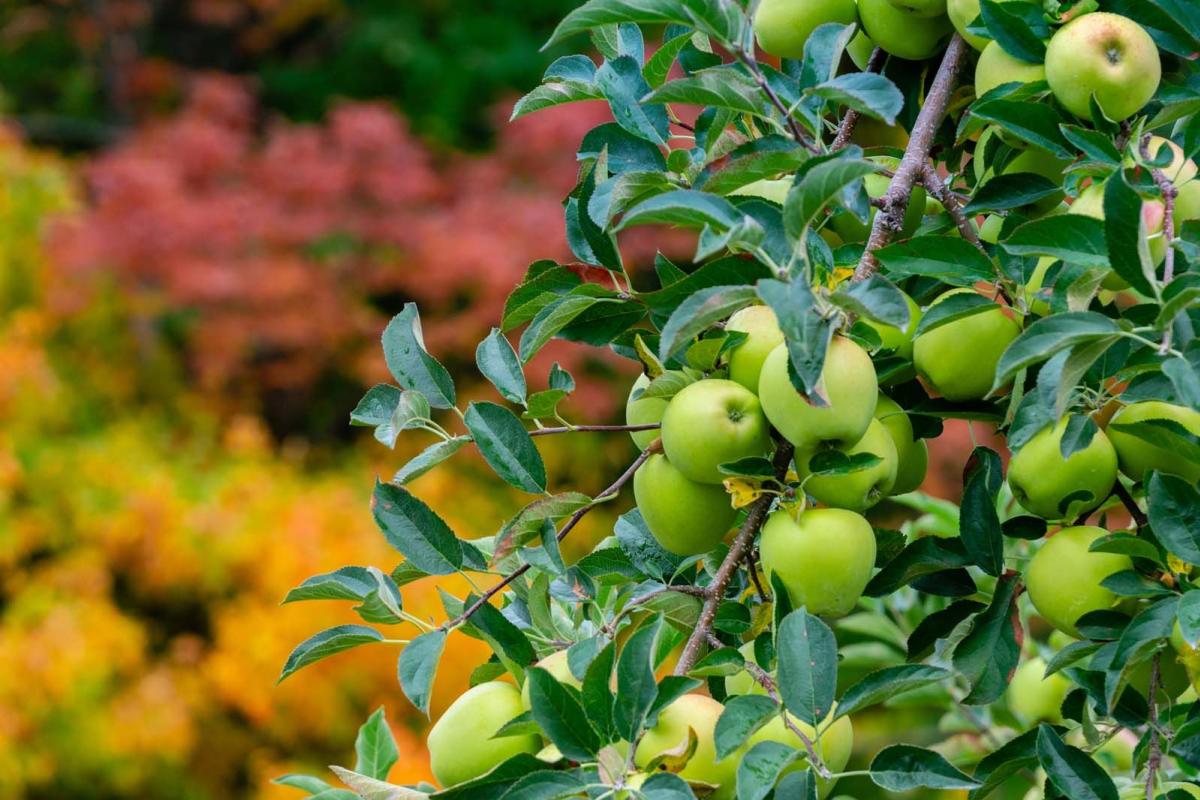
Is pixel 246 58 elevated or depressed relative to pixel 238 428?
elevated

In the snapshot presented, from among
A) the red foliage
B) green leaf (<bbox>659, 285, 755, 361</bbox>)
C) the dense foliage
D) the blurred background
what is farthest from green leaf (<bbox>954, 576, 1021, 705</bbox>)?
the red foliage

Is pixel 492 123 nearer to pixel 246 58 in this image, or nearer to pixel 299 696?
pixel 246 58

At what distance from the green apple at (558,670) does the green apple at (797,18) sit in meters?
0.32

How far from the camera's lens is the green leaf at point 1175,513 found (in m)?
0.50

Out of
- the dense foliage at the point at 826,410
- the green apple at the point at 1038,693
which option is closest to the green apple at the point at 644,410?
the dense foliage at the point at 826,410

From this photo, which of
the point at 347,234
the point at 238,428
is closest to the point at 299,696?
the point at 238,428

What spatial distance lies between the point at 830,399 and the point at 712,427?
2.2 inches

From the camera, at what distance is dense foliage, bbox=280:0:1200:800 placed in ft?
1.55

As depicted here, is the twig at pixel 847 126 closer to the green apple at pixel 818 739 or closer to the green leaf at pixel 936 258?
the green leaf at pixel 936 258

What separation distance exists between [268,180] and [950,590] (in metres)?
2.91

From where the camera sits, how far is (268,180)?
3.23 metres

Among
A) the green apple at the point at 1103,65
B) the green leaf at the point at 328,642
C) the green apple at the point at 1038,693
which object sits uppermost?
the green apple at the point at 1103,65

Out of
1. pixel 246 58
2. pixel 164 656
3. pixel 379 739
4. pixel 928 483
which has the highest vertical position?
pixel 379 739

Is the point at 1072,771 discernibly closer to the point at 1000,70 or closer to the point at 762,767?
the point at 762,767
